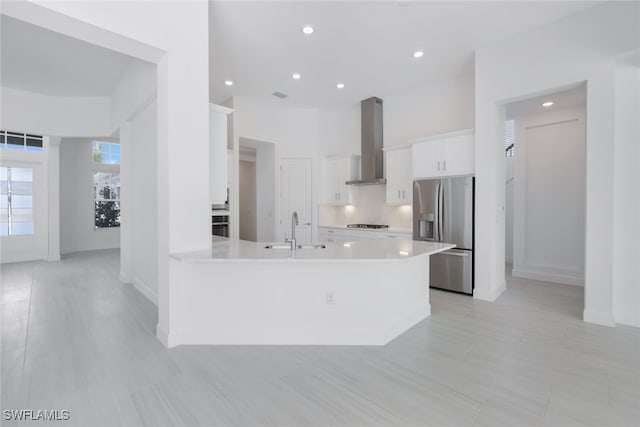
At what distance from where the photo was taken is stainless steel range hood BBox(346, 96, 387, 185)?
564cm

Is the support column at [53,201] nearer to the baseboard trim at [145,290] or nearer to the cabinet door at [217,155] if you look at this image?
the baseboard trim at [145,290]

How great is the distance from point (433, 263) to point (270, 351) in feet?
9.62

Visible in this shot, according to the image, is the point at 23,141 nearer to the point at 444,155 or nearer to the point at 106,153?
the point at 106,153

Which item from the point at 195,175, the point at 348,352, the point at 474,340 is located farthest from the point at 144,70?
the point at 474,340

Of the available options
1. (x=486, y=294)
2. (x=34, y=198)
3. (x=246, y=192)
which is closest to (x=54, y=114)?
(x=34, y=198)

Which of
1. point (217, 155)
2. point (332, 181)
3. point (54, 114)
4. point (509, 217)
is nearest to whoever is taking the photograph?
point (217, 155)

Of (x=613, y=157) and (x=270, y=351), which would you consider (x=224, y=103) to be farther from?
(x=613, y=157)

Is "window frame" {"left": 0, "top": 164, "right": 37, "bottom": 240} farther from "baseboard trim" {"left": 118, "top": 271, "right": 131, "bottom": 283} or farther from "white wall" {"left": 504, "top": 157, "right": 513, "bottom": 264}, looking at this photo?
"white wall" {"left": 504, "top": 157, "right": 513, "bottom": 264}

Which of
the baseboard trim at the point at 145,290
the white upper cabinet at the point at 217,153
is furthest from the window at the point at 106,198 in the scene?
the white upper cabinet at the point at 217,153

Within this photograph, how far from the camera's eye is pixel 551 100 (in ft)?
15.4

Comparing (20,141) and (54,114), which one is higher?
(54,114)

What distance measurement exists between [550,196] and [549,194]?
4cm

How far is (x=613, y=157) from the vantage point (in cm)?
309

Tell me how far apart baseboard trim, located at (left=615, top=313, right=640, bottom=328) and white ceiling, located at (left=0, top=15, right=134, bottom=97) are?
260 inches
